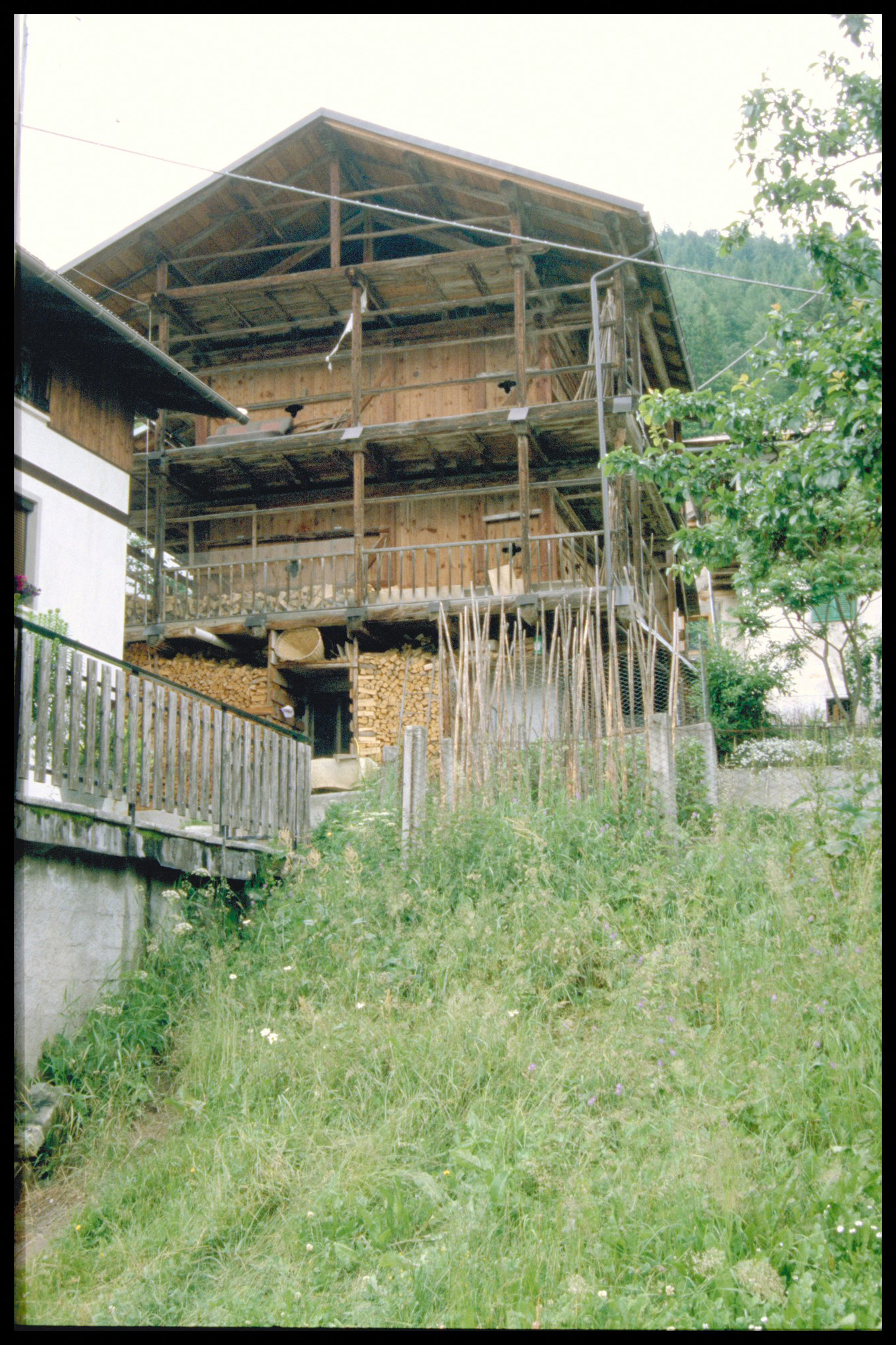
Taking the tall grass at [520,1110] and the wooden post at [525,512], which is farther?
the wooden post at [525,512]

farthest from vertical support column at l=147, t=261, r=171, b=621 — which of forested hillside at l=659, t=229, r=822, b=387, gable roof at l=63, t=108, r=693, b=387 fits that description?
forested hillside at l=659, t=229, r=822, b=387

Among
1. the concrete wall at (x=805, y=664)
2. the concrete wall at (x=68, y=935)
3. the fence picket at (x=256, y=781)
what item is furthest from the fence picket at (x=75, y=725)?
the concrete wall at (x=805, y=664)

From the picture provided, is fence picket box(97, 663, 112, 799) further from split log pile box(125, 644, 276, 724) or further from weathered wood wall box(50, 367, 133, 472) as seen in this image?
split log pile box(125, 644, 276, 724)

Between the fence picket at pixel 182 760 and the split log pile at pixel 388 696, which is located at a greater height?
the split log pile at pixel 388 696

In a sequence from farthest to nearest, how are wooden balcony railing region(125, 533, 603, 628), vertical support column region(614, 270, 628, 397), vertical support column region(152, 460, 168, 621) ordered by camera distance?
1. vertical support column region(152, 460, 168, 621)
2. wooden balcony railing region(125, 533, 603, 628)
3. vertical support column region(614, 270, 628, 397)

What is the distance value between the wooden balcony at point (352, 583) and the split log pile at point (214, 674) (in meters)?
0.77

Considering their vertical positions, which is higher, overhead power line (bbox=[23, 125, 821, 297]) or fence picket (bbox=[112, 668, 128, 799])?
overhead power line (bbox=[23, 125, 821, 297])

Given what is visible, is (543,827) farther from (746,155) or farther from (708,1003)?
(746,155)

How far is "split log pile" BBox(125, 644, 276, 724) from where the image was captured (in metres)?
17.3

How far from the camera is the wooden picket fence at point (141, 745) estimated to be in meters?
6.79

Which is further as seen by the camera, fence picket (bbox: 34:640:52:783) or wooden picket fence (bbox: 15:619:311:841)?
wooden picket fence (bbox: 15:619:311:841)

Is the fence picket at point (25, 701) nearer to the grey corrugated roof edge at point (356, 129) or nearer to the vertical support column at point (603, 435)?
the vertical support column at point (603, 435)

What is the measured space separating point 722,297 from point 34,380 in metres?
29.4

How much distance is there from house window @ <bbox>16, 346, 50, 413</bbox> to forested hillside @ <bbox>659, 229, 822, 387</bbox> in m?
20.6
